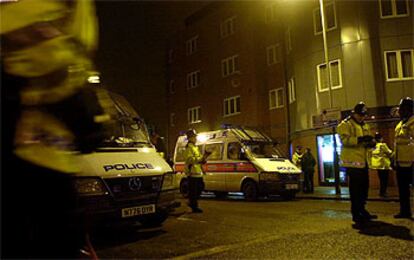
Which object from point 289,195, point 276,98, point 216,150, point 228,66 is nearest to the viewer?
point 289,195

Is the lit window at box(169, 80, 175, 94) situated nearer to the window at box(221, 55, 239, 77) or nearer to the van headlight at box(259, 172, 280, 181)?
the window at box(221, 55, 239, 77)

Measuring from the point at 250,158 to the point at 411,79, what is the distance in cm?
980

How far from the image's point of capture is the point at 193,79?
3541 centimetres

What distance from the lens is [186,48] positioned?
3619 cm

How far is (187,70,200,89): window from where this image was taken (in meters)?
34.8

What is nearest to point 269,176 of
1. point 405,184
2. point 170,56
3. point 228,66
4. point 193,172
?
point 193,172

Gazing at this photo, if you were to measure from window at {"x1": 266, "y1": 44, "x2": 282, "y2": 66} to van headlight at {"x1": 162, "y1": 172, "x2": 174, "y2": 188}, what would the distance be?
66.6 ft

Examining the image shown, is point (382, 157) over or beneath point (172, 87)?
beneath

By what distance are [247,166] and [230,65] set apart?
1851 cm

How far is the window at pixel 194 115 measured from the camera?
3466cm

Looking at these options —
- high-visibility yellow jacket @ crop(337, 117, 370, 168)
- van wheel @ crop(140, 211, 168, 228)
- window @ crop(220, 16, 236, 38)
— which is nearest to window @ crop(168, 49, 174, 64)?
window @ crop(220, 16, 236, 38)

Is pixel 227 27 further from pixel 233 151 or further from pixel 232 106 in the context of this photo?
pixel 233 151

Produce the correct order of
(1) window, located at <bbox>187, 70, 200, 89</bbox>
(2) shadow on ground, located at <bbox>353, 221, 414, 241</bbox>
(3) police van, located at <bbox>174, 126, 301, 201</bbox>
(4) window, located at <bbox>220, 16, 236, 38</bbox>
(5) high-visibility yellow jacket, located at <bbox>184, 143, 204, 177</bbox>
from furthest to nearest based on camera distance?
(1) window, located at <bbox>187, 70, 200, 89</bbox>, (4) window, located at <bbox>220, 16, 236, 38</bbox>, (3) police van, located at <bbox>174, 126, 301, 201</bbox>, (5) high-visibility yellow jacket, located at <bbox>184, 143, 204, 177</bbox>, (2) shadow on ground, located at <bbox>353, 221, 414, 241</bbox>

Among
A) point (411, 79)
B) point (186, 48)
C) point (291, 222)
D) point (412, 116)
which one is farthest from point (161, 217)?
point (186, 48)
